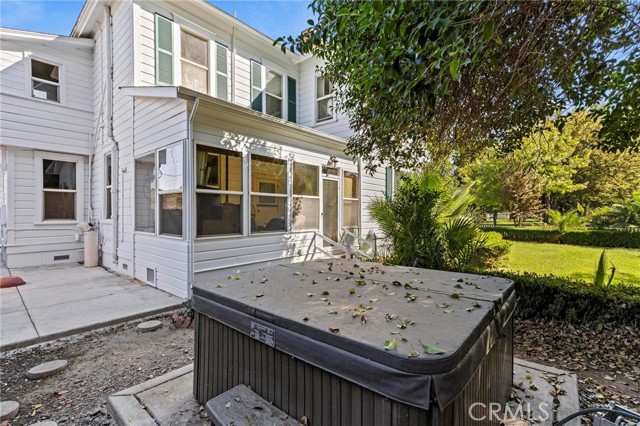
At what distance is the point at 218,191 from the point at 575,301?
5.62 metres

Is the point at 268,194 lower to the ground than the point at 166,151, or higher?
lower

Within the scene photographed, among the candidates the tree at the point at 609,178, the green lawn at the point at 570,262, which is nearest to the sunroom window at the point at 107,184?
the green lawn at the point at 570,262

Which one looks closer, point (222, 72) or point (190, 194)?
point (190, 194)

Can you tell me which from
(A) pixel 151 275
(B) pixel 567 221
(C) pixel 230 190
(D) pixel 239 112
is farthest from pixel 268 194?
(B) pixel 567 221

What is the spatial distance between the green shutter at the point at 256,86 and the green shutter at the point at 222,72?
2.73 ft

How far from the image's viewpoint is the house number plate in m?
1.79

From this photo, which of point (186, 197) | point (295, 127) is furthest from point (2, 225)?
point (295, 127)

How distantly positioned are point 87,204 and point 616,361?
1103cm

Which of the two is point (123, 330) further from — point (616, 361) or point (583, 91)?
point (583, 91)

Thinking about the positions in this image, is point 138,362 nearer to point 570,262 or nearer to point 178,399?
point 178,399

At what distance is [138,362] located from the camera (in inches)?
128

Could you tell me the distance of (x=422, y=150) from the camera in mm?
6023

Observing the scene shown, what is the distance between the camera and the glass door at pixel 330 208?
789 centimetres

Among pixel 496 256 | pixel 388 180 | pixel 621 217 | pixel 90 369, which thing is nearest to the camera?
pixel 90 369
